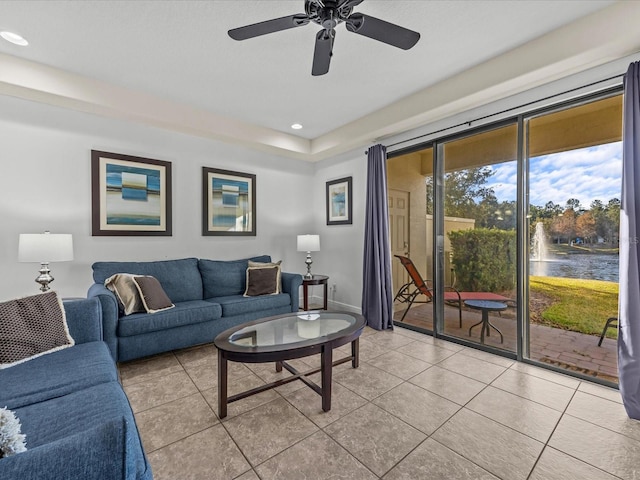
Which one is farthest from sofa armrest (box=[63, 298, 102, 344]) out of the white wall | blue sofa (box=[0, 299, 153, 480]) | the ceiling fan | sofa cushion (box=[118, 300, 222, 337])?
the ceiling fan

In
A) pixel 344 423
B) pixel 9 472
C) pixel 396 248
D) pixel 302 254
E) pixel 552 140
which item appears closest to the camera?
pixel 9 472

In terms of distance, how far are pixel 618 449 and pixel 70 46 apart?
451 cm

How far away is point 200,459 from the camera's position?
1.57 meters

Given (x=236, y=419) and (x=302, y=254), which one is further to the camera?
(x=302, y=254)

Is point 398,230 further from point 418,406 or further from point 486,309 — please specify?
point 418,406

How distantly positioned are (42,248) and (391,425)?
2.96 meters

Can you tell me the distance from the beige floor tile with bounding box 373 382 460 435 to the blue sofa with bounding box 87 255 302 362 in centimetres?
175

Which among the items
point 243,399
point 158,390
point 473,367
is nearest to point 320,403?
point 243,399

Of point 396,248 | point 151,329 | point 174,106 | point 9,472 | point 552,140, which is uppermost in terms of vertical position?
point 174,106

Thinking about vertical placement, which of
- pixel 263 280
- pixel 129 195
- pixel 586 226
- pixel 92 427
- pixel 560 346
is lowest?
pixel 560 346

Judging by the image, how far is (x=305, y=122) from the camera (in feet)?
12.8

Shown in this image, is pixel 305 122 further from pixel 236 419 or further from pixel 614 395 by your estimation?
pixel 614 395

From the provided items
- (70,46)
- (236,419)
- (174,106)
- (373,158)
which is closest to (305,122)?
(373,158)

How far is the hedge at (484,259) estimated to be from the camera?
9.46 ft
